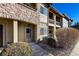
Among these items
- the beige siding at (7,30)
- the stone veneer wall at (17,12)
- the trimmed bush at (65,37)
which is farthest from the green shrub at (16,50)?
the trimmed bush at (65,37)

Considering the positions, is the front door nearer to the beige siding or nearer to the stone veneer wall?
the stone veneer wall

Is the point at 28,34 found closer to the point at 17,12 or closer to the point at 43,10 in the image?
the point at 17,12

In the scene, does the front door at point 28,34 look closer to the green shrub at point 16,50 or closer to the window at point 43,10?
the window at point 43,10

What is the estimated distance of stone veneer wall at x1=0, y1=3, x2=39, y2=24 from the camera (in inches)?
410

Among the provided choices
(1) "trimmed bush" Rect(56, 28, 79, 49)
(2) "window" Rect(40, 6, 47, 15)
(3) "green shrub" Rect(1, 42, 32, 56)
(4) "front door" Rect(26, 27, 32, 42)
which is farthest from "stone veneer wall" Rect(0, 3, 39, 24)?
(1) "trimmed bush" Rect(56, 28, 79, 49)

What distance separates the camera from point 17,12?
11.9 metres

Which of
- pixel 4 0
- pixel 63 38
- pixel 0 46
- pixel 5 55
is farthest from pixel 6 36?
pixel 63 38

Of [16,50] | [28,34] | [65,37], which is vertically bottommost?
[16,50]

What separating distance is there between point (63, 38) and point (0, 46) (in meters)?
8.53

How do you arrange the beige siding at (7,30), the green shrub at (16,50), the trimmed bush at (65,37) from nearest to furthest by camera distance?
the green shrub at (16,50) → the beige siding at (7,30) → the trimmed bush at (65,37)

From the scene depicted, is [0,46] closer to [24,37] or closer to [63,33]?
[24,37]

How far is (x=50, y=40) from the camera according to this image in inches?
680

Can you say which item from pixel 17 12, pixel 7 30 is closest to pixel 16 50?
pixel 17 12

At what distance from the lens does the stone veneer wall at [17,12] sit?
10.4 metres
